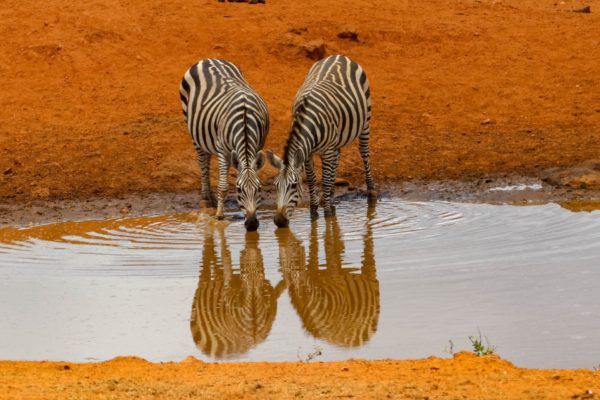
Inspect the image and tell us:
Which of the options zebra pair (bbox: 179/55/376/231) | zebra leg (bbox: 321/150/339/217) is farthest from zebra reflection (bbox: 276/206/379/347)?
zebra leg (bbox: 321/150/339/217)

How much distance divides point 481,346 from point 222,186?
6.22 metres

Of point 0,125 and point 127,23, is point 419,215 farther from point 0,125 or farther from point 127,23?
point 127,23

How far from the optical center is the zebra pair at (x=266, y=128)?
12.1 meters

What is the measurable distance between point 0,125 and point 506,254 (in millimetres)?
8880

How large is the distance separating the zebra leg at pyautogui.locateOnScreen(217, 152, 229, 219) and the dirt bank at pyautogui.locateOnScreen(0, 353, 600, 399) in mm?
5622

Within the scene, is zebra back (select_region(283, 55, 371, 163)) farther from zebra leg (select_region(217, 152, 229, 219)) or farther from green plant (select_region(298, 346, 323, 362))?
green plant (select_region(298, 346, 323, 362))

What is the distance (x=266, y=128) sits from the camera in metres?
13.4

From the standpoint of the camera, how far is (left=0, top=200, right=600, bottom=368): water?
7660mm

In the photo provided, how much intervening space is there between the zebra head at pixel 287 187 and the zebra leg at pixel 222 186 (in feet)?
2.65

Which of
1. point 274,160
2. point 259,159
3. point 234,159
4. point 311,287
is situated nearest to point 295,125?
point 274,160

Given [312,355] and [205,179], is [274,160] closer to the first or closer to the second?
[205,179]

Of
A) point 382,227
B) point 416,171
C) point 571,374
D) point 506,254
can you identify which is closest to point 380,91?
point 416,171

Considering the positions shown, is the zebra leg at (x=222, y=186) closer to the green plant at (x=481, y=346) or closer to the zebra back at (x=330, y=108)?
the zebra back at (x=330, y=108)

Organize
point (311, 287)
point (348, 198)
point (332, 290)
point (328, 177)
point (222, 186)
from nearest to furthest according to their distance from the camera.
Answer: point (332, 290) < point (311, 287) < point (222, 186) < point (328, 177) < point (348, 198)
